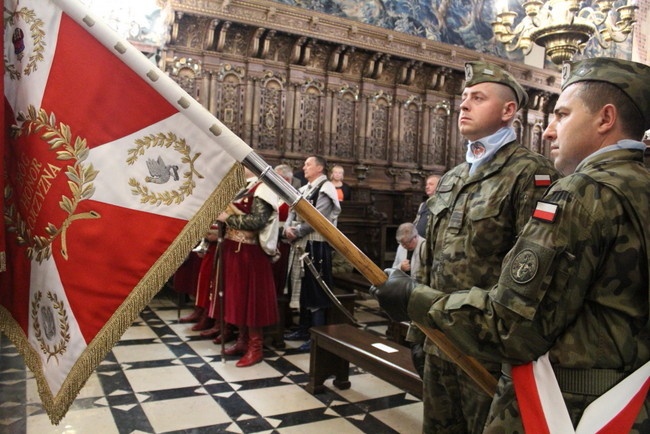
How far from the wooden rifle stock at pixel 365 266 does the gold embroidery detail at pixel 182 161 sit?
329mm

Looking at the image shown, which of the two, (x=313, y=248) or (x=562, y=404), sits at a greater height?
(x=562, y=404)

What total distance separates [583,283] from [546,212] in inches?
6.5

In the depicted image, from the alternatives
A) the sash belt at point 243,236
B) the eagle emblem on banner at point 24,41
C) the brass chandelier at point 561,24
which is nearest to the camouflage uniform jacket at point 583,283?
the eagle emblem on banner at point 24,41

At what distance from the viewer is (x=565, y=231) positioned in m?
1.08

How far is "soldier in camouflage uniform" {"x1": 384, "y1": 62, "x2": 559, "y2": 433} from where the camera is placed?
1765 millimetres

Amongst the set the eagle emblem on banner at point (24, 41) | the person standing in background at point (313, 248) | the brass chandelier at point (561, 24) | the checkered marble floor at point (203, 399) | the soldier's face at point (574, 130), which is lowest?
the checkered marble floor at point (203, 399)

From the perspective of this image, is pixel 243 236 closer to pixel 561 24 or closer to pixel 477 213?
pixel 477 213

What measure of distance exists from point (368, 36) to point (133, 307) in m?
8.77

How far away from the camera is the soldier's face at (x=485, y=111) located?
6.39ft

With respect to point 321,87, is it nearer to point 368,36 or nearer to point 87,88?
point 368,36

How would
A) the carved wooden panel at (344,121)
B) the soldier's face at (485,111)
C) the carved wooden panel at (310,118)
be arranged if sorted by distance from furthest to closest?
the carved wooden panel at (344,121), the carved wooden panel at (310,118), the soldier's face at (485,111)

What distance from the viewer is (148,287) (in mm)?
1414

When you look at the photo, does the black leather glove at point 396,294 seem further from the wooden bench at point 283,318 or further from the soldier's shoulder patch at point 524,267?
the wooden bench at point 283,318

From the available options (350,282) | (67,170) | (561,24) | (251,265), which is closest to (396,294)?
(67,170)
